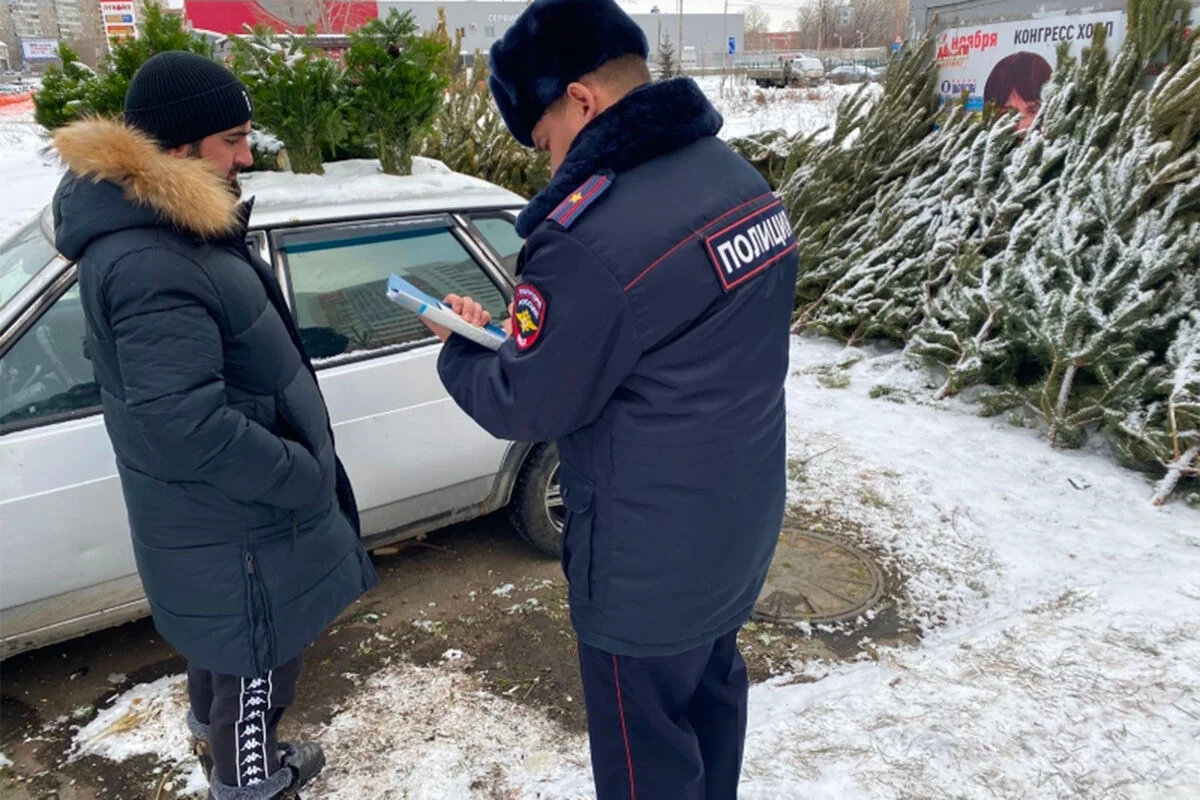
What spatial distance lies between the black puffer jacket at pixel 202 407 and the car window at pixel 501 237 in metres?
1.47

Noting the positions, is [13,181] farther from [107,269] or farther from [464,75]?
[107,269]

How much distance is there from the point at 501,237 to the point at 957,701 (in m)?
2.51

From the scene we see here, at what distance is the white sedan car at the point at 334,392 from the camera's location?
258 cm

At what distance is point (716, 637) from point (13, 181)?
17.6 metres

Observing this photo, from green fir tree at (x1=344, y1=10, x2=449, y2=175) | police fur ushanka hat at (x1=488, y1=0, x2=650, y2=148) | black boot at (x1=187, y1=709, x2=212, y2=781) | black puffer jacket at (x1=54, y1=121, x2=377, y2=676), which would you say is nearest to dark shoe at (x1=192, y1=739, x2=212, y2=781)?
black boot at (x1=187, y1=709, x2=212, y2=781)

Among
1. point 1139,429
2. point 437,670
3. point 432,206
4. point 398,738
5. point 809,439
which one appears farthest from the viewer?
point 809,439

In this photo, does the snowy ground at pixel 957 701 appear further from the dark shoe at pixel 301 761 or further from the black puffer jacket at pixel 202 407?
the black puffer jacket at pixel 202 407

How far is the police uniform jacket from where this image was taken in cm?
149

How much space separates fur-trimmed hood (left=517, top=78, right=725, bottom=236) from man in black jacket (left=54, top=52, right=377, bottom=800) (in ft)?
2.66

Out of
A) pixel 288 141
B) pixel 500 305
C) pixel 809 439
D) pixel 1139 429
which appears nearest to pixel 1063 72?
pixel 1139 429

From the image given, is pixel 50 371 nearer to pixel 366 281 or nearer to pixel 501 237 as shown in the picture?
pixel 366 281

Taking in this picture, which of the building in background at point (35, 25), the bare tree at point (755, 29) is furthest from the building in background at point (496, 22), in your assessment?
the building in background at point (35, 25)

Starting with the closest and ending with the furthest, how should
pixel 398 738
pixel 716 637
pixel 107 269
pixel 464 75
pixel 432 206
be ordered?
pixel 107 269
pixel 716 637
pixel 398 738
pixel 432 206
pixel 464 75

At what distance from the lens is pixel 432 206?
3400 millimetres
